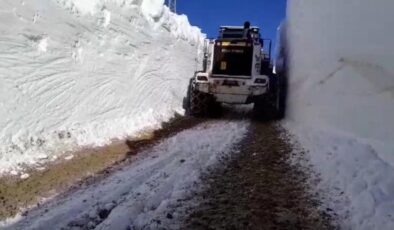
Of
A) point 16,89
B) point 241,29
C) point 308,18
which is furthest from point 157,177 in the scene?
point 241,29

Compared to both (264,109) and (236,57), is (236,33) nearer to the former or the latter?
(236,57)

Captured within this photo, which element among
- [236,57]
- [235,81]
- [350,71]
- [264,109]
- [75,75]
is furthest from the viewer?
[236,57]

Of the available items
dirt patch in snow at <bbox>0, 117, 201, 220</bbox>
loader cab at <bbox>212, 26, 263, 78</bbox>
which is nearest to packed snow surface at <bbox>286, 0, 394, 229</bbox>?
dirt patch in snow at <bbox>0, 117, 201, 220</bbox>

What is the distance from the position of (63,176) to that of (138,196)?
1.54 m

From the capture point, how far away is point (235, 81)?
43.7ft

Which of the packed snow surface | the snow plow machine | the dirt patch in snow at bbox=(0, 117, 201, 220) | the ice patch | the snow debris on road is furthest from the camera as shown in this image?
the snow plow machine

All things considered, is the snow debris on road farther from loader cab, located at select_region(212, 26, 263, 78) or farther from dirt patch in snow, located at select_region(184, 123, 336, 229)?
loader cab, located at select_region(212, 26, 263, 78)

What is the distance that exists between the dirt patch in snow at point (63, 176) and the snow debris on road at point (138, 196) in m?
0.25

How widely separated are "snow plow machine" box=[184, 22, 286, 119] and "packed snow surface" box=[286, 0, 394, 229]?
137 inches

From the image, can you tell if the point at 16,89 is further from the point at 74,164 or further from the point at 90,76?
the point at 90,76

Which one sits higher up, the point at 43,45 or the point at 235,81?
the point at 43,45

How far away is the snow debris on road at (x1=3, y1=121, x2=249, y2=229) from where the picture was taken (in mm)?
3926

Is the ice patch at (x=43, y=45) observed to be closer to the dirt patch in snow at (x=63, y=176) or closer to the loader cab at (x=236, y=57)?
the dirt patch in snow at (x=63, y=176)

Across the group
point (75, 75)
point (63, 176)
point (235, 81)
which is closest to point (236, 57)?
point (235, 81)
